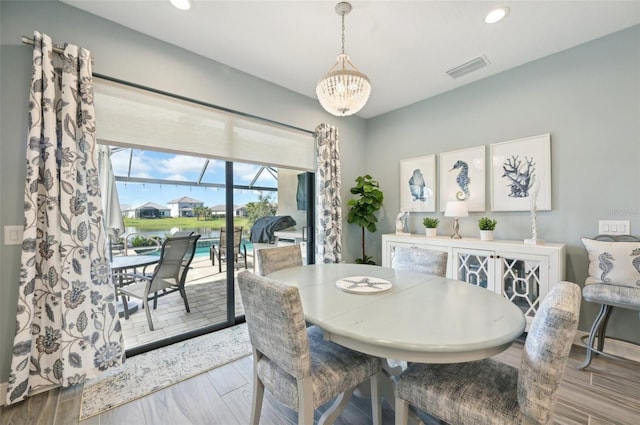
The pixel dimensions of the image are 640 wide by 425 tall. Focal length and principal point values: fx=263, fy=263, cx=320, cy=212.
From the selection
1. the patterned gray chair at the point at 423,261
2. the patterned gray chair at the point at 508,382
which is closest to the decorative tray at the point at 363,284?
the patterned gray chair at the point at 508,382

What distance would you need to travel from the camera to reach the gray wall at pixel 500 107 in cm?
179

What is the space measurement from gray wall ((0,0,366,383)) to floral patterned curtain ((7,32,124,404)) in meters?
0.18

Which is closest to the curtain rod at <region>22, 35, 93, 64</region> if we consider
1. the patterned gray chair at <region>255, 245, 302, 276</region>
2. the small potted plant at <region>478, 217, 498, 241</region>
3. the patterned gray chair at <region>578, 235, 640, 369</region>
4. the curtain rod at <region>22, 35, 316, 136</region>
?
the curtain rod at <region>22, 35, 316, 136</region>

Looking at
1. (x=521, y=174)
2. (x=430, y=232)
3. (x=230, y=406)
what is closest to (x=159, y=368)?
(x=230, y=406)

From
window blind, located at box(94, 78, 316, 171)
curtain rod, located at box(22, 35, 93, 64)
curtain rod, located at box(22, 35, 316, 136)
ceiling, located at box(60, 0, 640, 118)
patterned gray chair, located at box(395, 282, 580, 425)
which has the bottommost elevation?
patterned gray chair, located at box(395, 282, 580, 425)

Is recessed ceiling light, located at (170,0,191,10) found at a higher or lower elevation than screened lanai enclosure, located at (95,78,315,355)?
higher

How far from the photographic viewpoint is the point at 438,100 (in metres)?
3.42

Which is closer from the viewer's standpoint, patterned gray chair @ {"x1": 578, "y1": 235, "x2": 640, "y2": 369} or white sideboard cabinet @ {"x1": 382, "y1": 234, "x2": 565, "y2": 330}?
patterned gray chair @ {"x1": 578, "y1": 235, "x2": 640, "y2": 369}

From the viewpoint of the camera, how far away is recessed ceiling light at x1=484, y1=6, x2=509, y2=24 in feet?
6.52

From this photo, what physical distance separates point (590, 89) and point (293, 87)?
116 inches

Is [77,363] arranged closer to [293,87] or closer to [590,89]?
[293,87]

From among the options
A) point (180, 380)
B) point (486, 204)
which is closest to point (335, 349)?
point (180, 380)

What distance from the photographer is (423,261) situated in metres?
2.24

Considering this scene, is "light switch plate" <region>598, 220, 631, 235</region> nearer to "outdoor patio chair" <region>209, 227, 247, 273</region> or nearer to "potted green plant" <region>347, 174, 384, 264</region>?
"potted green plant" <region>347, 174, 384, 264</region>
